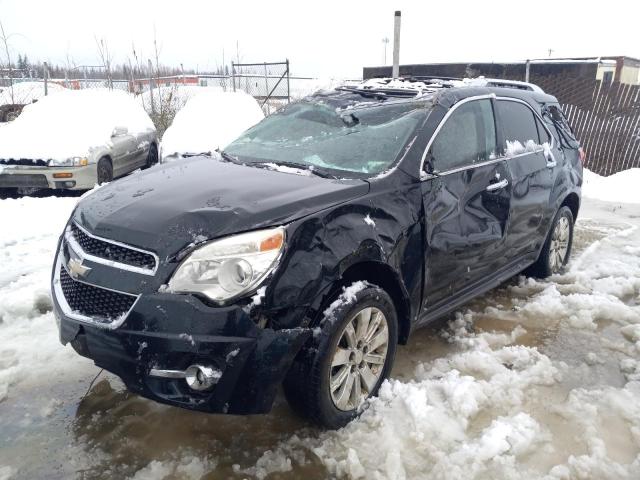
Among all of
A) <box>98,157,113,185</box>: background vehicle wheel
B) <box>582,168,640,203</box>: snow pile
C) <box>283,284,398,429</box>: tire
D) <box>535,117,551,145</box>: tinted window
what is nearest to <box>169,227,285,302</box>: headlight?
<box>283,284,398,429</box>: tire

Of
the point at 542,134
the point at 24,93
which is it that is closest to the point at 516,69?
the point at 542,134

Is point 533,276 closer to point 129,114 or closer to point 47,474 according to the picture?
point 47,474

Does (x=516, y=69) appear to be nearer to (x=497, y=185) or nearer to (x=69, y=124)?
(x=69, y=124)

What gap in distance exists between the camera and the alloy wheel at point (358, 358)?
2.66m

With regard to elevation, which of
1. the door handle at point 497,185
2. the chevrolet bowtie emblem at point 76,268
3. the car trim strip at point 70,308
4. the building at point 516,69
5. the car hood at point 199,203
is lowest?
the car trim strip at point 70,308

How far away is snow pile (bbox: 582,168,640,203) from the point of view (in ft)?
29.8

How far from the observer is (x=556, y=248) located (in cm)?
506

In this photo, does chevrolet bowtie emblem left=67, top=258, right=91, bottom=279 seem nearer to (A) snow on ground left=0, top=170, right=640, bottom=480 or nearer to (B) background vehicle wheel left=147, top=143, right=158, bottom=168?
(A) snow on ground left=0, top=170, right=640, bottom=480

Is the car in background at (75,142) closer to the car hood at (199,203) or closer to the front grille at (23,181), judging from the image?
the front grille at (23,181)

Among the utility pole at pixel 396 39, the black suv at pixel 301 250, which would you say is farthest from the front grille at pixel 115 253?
the utility pole at pixel 396 39

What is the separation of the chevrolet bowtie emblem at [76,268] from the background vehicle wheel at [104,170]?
6003 millimetres

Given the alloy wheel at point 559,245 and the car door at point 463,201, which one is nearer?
the car door at point 463,201

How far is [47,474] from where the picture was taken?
7.99 ft

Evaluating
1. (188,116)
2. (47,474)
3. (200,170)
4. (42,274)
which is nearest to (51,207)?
(42,274)
